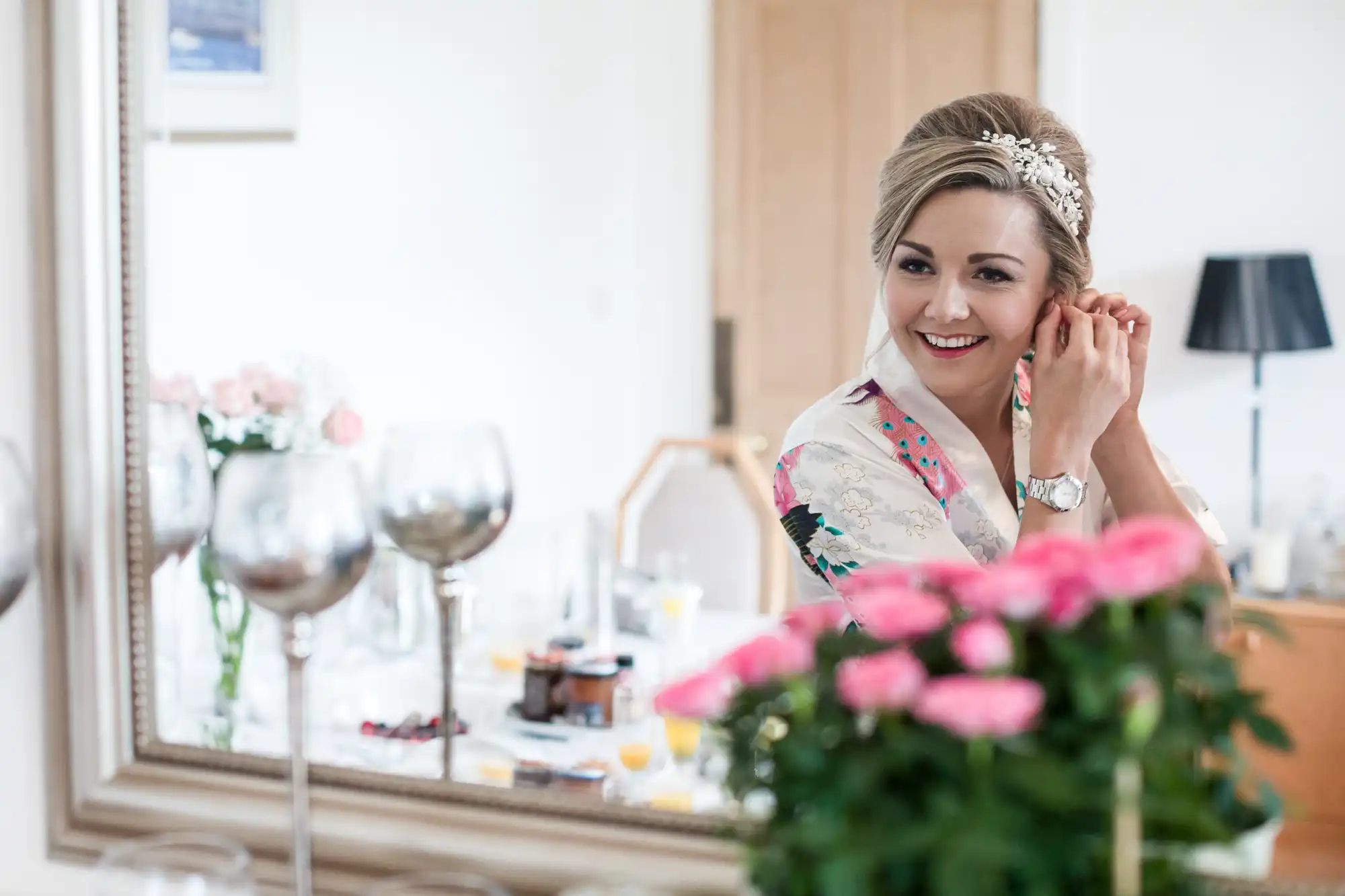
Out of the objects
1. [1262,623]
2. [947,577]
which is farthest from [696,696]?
[1262,623]

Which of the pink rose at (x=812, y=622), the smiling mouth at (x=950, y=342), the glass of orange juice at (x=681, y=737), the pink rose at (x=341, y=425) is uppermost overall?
the smiling mouth at (x=950, y=342)

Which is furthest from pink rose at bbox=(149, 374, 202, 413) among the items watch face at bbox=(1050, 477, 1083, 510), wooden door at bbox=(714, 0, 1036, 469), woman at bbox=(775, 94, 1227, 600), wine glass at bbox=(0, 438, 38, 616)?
watch face at bbox=(1050, 477, 1083, 510)

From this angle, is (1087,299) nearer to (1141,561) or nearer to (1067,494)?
(1067,494)

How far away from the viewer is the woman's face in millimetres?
751

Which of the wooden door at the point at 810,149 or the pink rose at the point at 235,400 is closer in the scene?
the wooden door at the point at 810,149

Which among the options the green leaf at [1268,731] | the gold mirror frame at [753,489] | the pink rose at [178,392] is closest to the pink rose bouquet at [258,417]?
the pink rose at [178,392]

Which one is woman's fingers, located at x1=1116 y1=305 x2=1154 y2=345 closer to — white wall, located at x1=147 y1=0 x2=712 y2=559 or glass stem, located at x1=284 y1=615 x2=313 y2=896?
white wall, located at x1=147 y1=0 x2=712 y2=559

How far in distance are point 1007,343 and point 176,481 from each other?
0.61 metres

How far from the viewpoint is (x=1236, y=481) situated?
0.75m

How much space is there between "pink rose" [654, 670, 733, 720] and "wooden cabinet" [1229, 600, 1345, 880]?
0.31 metres

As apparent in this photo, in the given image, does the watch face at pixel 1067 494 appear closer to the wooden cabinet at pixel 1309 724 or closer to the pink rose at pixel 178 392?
the wooden cabinet at pixel 1309 724

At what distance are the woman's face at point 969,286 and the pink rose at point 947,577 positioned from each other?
0.16 m

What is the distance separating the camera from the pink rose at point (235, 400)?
1.01 meters

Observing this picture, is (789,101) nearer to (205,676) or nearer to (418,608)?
(418,608)
